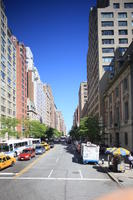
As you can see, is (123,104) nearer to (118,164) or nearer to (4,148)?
(118,164)

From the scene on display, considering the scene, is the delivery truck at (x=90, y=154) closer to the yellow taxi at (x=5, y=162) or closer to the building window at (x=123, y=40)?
the yellow taxi at (x=5, y=162)

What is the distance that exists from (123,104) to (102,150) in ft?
30.8

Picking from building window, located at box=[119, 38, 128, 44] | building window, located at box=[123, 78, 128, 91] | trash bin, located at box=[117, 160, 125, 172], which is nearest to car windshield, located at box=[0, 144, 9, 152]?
trash bin, located at box=[117, 160, 125, 172]

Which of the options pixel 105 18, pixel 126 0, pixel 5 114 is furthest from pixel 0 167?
pixel 126 0

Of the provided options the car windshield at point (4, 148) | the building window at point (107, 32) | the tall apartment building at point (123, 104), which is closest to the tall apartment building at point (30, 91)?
the building window at point (107, 32)

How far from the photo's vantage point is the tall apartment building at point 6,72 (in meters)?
65.5

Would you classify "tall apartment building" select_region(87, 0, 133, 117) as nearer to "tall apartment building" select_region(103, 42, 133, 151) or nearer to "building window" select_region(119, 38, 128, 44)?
"building window" select_region(119, 38, 128, 44)

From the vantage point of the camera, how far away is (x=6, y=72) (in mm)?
69250

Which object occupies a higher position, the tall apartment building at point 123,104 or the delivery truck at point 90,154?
the tall apartment building at point 123,104

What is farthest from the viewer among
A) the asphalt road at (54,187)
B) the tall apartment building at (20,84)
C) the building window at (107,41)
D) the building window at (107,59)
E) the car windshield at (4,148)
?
the tall apartment building at (20,84)

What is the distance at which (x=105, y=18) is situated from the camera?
69500 mm

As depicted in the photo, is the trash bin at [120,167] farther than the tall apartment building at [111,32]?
No

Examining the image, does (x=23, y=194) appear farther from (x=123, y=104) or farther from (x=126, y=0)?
(x=126, y=0)

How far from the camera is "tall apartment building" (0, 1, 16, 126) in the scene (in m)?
65.5
